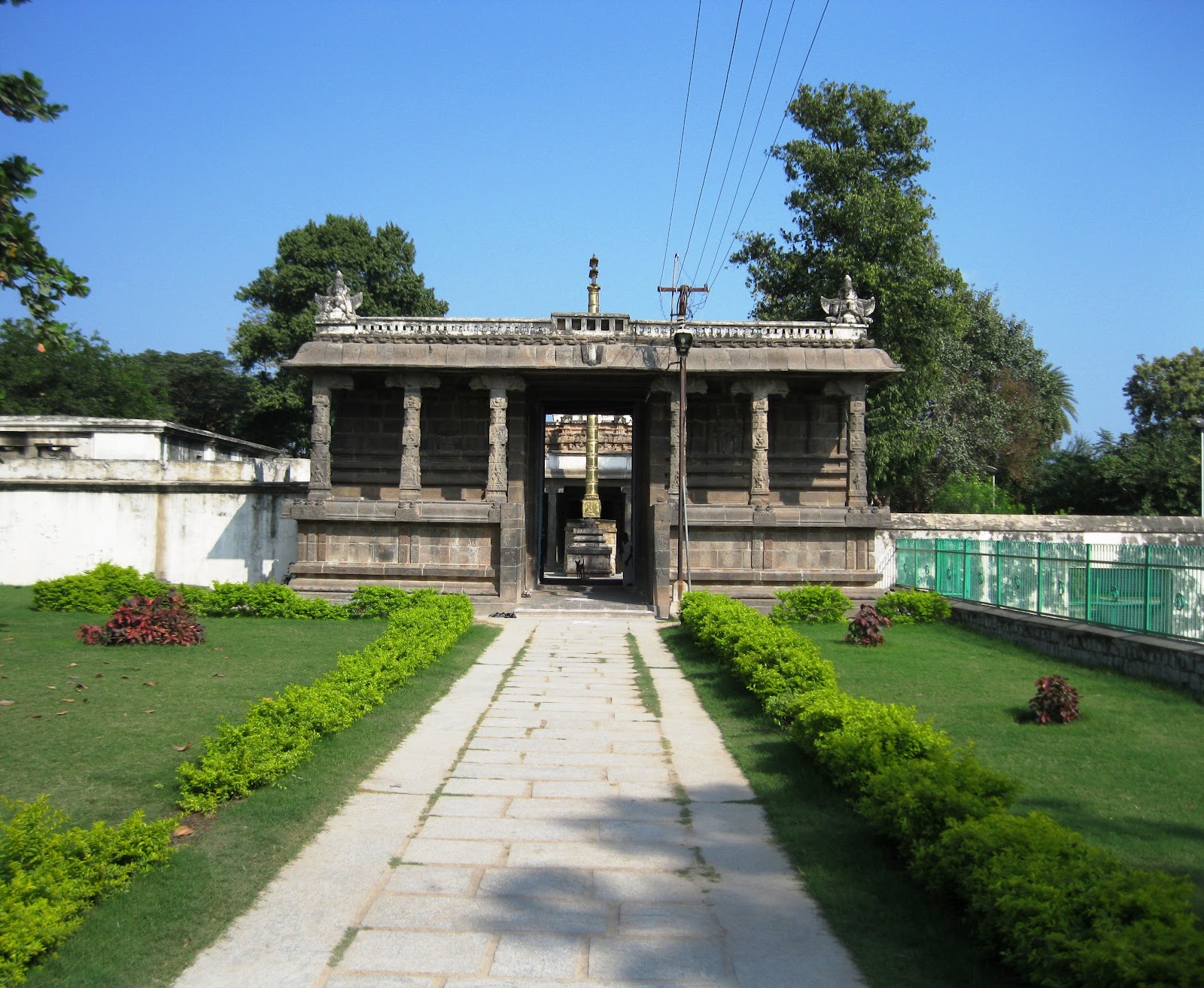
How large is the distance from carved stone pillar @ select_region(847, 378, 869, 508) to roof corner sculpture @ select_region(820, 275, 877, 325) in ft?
4.63

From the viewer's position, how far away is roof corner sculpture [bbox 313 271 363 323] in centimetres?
2003

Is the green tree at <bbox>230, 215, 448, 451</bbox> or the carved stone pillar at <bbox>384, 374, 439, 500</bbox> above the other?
the green tree at <bbox>230, 215, 448, 451</bbox>

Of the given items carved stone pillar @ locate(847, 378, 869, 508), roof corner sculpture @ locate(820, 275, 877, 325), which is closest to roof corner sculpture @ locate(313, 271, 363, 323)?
roof corner sculpture @ locate(820, 275, 877, 325)

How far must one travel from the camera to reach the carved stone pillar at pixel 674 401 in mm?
19797

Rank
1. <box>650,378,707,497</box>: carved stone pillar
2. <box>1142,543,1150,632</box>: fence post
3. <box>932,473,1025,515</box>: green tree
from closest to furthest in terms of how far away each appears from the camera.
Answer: <box>1142,543,1150,632</box>: fence post
<box>650,378,707,497</box>: carved stone pillar
<box>932,473,1025,515</box>: green tree

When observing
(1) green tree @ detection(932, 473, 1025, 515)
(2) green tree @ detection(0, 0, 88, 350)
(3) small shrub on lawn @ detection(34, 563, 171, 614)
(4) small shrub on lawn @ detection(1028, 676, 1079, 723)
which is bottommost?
(4) small shrub on lawn @ detection(1028, 676, 1079, 723)

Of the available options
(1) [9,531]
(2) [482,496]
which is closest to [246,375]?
(1) [9,531]

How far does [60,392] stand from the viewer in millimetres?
37250

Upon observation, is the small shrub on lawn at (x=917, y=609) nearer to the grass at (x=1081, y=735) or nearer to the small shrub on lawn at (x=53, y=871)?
the grass at (x=1081, y=735)

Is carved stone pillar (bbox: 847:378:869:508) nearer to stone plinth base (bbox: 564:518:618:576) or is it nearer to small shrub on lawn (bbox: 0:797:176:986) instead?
stone plinth base (bbox: 564:518:618:576)

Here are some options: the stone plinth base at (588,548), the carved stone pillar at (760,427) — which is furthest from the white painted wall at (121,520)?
the stone plinth base at (588,548)

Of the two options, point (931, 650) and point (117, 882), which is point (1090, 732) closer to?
point (931, 650)

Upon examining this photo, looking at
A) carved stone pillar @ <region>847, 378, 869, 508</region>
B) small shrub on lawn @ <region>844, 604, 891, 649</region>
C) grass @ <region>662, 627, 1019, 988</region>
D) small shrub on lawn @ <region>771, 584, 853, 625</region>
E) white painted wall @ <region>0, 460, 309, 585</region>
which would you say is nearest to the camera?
grass @ <region>662, 627, 1019, 988</region>

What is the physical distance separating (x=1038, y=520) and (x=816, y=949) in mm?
22246
